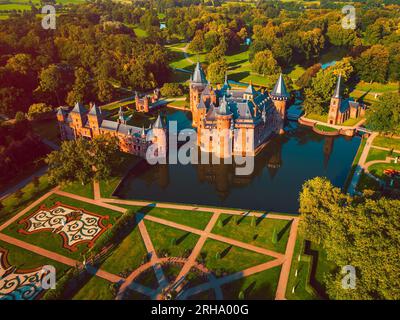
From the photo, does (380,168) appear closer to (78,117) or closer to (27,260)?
(27,260)

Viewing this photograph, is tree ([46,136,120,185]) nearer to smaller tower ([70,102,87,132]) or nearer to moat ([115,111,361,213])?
moat ([115,111,361,213])

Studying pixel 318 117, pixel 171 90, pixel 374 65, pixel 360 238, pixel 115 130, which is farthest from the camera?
pixel 374 65

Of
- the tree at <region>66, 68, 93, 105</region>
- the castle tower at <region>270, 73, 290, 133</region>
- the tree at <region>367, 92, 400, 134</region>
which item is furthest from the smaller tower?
the tree at <region>367, 92, 400, 134</region>

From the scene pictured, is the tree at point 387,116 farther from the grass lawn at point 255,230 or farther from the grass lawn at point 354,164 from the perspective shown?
the grass lawn at point 255,230

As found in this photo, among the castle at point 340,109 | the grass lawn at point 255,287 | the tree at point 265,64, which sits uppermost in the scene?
the tree at point 265,64

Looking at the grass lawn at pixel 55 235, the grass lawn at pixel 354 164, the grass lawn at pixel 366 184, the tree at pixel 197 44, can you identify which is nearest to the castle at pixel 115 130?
the grass lawn at pixel 55 235

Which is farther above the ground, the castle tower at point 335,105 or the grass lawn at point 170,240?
the castle tower at point 335,105

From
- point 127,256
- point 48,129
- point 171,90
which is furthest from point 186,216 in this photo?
point 171,90
